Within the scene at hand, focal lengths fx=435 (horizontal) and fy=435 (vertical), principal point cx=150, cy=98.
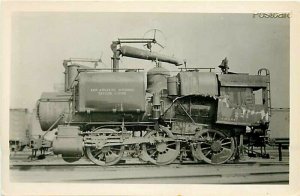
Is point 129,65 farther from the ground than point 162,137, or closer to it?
farther from the ground

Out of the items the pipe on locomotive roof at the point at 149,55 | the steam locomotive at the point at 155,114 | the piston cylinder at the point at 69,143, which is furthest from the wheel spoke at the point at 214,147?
the piston cylinder at the point at 69,143

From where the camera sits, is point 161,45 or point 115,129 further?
point 115,129

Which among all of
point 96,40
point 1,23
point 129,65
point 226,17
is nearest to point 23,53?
point 1,23

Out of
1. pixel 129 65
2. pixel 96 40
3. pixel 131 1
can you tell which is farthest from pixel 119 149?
pixel 131 1

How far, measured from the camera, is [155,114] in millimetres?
3619

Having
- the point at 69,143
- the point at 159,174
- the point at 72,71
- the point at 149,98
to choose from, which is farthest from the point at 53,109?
the point at 159,174

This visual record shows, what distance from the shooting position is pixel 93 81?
353 centimetres

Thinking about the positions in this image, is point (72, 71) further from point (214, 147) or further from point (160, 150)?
point (214, 147)

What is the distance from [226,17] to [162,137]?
112cm

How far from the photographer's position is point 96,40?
3299 mm

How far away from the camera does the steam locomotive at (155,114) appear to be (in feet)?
11.5

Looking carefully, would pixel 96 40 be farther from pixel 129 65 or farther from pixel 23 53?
pixel 23 53

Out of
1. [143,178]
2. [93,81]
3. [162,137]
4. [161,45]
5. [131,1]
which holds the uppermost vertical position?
[131,1]

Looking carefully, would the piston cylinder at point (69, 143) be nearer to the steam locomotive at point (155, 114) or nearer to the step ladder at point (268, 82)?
the steam locomotive at point (155, 114)
